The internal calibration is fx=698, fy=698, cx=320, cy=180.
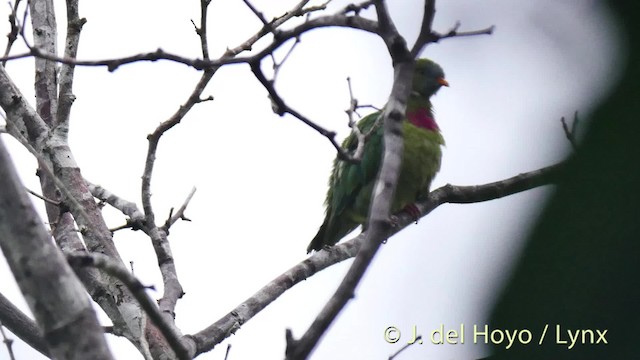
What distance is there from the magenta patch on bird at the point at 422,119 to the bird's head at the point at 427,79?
0.19 m

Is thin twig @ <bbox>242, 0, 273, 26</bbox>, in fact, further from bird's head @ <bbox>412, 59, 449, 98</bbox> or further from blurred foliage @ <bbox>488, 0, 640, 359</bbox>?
bird's head @ <bbox>412, 59, 449, 98</bbox>

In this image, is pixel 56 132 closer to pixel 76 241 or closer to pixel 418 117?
pixel 76 241

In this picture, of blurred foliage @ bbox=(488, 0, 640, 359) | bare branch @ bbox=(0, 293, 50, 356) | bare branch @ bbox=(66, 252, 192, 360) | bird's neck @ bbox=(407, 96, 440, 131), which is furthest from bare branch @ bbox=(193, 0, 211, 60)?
blurred foliage @ bbox=(488, 0, 640, 359)

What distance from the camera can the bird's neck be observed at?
5633 mm

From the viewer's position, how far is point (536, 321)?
524 mm

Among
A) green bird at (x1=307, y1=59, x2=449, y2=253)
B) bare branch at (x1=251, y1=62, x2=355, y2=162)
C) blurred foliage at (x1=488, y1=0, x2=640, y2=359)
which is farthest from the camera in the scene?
green bird at (x1=307, y1=59, x2=449, y2=253)

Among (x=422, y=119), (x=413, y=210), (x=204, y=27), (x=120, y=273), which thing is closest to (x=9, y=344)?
(x=120, y=273)

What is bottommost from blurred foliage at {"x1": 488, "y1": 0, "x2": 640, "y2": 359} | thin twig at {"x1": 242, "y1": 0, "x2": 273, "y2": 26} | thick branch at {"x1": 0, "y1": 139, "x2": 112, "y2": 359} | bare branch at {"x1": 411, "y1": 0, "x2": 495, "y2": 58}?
blurred foliage at {"x1": 488, "y1": 0, "x2": 640, "y2": 359}

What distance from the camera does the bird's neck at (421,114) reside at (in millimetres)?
5633

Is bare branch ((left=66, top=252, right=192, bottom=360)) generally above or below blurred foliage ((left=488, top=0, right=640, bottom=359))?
above

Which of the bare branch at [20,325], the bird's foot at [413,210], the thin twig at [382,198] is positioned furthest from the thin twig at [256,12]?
the bird's foot at [413,210]

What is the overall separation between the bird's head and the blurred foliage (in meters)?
5.46

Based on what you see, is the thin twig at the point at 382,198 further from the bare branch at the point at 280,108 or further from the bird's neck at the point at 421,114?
the bird's neck at the point at 421,114

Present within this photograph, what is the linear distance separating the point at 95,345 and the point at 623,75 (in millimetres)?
1072
